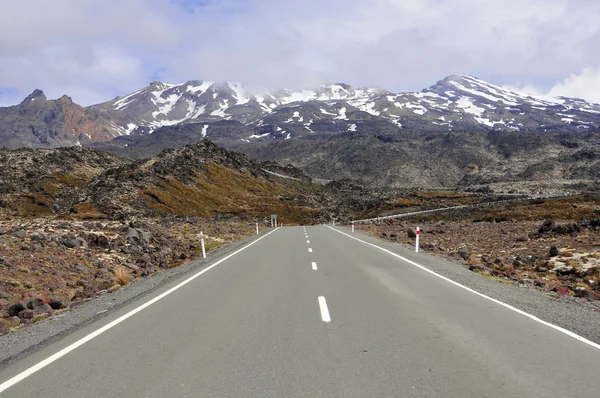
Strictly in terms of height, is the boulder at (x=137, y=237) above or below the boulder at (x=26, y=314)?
above

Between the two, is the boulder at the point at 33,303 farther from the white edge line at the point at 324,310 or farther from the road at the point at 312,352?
the white edge line at the point at 324,310

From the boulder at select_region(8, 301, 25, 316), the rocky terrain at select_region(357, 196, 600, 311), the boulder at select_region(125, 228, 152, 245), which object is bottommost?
the rocky terrain at select_region(357, 196, 600, 311)

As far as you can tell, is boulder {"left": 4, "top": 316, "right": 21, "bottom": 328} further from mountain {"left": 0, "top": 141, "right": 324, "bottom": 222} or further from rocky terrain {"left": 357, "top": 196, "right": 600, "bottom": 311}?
mountain {"left": 0, "top": 141, "right": 324, "bottom": 222}

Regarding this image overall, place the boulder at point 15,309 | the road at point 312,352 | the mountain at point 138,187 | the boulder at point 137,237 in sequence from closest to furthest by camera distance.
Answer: the road at point 312,352 < the boulder at point 15,309 < the boulder at point 137,237 < the mountain at point 138,187

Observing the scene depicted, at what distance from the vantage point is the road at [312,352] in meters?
4.76

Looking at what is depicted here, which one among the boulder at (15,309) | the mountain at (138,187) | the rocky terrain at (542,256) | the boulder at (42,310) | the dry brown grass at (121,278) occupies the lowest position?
the rocky terrain at (542,256)

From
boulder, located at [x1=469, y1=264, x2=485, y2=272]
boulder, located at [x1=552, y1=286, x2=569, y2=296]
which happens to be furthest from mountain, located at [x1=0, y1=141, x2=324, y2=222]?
boulder, located at [x1=552, y1=286, x2=569, y2=296]

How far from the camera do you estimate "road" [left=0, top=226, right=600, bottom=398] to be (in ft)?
15.6

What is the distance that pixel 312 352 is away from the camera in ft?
19.2

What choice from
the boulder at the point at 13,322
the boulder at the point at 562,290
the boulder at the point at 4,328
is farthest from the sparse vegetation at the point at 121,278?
the boulder at the point at 562,290

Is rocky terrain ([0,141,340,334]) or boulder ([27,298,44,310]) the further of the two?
rocky terrain ([0,141,340,334])

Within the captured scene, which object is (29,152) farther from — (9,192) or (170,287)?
(170,287)

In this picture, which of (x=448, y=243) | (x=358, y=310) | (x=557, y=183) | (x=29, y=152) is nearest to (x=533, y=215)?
(x=448, y=243)

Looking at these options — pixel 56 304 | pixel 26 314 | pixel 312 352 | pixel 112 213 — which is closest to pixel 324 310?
pixel 312 352
